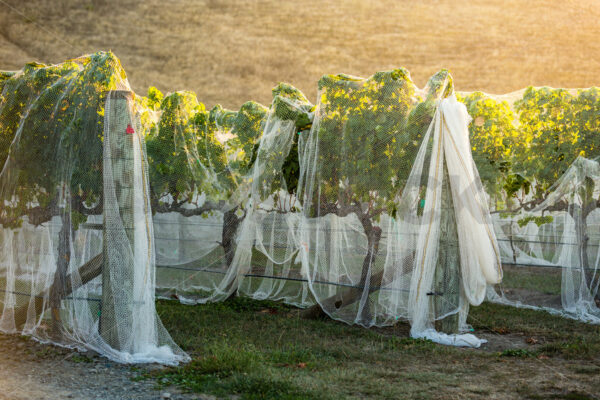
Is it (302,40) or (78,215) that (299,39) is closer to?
(302,40)

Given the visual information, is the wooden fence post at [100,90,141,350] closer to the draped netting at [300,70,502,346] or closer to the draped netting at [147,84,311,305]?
the draped netting at [300,70,502,346]

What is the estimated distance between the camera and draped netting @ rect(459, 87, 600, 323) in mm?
9523

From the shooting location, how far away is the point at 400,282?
7.21 meters

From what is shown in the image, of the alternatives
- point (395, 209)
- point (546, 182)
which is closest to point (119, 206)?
point (395, 209)

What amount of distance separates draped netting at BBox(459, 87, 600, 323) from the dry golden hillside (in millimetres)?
27910

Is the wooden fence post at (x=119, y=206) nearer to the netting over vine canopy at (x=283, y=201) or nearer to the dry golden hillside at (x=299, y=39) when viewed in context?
the netting over vine canopy at (x=283, y=201)

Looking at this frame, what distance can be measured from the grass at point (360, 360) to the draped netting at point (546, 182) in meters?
1.36

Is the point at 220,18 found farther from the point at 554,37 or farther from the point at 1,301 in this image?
the point at 1,301

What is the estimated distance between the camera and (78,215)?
20.7ft

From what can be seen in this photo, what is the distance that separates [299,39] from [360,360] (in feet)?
125

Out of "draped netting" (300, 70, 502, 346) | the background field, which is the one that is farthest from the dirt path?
the background field

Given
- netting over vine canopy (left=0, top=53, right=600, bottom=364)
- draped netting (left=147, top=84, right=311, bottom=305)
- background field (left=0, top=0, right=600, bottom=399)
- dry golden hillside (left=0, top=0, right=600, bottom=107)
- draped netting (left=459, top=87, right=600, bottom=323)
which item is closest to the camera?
netting over vine canopy (left=0, top=53, right=600, bottom=364)

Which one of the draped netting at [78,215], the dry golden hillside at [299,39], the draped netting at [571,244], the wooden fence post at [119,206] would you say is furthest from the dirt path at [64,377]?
the dry golden hillside at [299,39]

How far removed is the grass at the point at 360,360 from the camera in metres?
4.95
